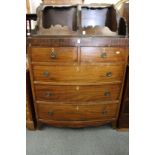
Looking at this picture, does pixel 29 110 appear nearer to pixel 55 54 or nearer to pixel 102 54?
pixel 55 54

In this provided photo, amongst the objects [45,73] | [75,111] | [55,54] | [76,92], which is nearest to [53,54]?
[55,54]

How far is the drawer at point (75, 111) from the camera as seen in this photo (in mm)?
1795

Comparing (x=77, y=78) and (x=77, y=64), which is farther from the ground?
(x=77, y=64)

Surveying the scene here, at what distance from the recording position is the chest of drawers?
1.62m

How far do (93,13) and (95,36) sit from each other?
1.37ft

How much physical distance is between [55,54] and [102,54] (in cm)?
37

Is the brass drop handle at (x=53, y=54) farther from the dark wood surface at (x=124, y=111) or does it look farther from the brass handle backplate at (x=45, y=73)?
the dark wood surface at (x=124, y=111)

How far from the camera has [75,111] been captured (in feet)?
5.92

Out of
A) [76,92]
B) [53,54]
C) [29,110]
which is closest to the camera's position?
[53,54]
